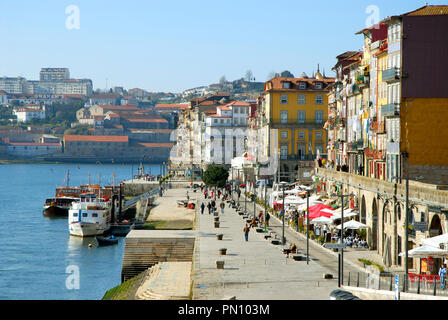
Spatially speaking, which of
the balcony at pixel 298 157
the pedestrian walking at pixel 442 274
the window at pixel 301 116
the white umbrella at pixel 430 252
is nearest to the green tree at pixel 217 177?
the balcony at pixel 298 157

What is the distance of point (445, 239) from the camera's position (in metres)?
30.7

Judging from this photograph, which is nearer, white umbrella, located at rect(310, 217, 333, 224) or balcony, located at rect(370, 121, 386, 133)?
white umbrella, located at rect(310, 217, 333, 224)

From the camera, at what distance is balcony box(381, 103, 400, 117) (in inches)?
1818

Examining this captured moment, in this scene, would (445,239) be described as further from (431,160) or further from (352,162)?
(352,162)

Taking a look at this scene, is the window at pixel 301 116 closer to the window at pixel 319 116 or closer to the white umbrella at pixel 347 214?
the window at pixel 319 116

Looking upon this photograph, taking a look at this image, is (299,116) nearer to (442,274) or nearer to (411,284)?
(442,274)

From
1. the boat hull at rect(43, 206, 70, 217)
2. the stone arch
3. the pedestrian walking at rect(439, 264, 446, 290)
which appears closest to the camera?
the pedestrian walking at rect(439, 264, 446, 290)

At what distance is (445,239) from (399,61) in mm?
17435

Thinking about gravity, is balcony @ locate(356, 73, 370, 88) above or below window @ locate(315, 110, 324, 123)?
above

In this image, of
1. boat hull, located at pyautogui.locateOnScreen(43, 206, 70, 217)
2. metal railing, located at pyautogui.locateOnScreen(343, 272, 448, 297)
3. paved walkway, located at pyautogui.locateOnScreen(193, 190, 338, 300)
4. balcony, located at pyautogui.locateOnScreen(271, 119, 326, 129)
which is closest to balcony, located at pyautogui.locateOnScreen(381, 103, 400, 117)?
paved walkway, located at pyautogui.locateOnScreen(193, 190, 338, 300)

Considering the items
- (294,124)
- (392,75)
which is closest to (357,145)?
(392,75)

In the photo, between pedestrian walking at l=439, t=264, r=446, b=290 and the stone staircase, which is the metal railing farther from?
the stone staircase

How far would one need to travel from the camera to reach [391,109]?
46.7m

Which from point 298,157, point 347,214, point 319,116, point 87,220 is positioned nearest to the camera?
point 347,214
